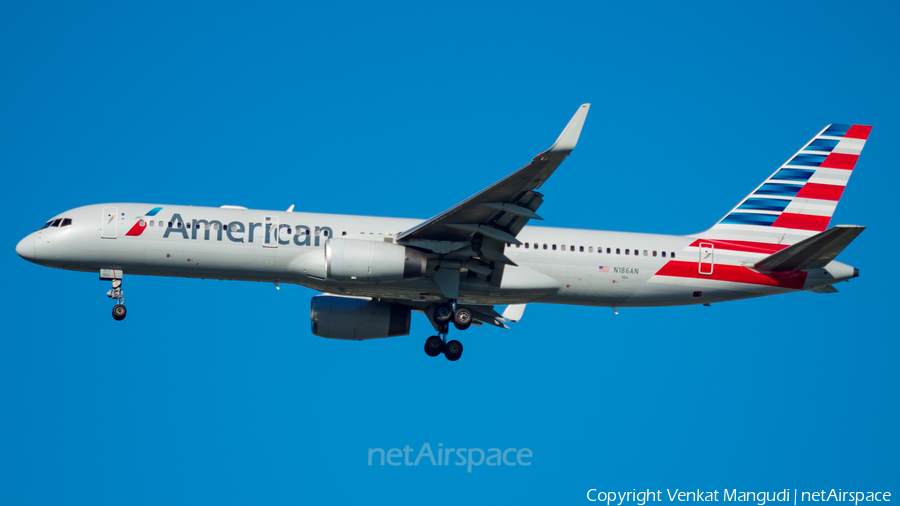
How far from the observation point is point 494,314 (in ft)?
118

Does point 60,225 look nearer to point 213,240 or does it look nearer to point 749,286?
point 213,240

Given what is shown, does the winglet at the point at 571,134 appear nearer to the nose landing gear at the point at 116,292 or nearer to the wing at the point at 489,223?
the wing at the point at 489,223

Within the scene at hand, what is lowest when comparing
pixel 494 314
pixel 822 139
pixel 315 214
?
pixel 494 314

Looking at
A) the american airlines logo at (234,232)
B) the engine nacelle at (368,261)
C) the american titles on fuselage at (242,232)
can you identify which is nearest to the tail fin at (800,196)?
the engine nacelle at (368,261)

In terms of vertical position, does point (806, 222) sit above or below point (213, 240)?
above

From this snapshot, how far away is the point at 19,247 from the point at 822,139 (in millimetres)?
31021

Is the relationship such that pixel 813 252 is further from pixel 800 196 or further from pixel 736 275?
pixel 800 196

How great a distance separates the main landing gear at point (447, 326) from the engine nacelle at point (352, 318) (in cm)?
206

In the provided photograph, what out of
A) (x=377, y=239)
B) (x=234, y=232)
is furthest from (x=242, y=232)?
(x=377, y=239)

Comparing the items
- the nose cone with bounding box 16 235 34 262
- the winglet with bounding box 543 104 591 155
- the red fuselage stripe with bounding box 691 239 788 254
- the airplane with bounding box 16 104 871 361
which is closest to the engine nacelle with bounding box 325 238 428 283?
the airplane with bounding box 16 104 871 361

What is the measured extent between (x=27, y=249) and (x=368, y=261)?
39.8ft

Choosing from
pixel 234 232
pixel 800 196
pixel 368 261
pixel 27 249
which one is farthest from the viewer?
pixel 800 196

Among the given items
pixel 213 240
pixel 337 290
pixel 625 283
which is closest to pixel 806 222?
pixel 625 283

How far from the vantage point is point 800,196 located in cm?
3447
